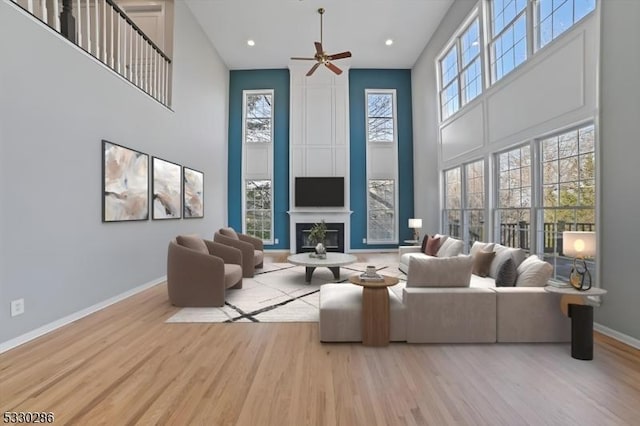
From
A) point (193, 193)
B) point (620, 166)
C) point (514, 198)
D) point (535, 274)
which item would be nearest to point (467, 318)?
point (535, 274)

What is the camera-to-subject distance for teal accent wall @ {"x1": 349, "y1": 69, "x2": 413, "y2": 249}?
28.8 feet

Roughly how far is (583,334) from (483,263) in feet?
5.14

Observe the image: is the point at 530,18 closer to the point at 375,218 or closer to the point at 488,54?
the point at 488,54

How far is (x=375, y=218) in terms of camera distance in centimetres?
883

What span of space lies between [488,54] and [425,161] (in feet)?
10.3

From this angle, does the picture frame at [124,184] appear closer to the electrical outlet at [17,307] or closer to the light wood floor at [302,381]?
the electrical outlet at [17,307]

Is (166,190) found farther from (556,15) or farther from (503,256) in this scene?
(556,15)

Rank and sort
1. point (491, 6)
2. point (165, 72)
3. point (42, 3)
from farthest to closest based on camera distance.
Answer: point (165, 72) → point (491, 6) → point (42, 3)

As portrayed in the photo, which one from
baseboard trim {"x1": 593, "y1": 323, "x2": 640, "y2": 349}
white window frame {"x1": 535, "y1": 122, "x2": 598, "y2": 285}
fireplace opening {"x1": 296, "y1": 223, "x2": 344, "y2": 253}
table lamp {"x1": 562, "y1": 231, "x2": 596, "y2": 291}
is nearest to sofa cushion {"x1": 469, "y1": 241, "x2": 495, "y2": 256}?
white window frame {"x1": 535, "y1": 122, "x2": 598, "y2": 285}

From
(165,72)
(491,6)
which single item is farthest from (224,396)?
(491,6)

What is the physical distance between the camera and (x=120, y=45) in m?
4.57

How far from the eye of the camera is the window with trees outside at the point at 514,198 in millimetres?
4293

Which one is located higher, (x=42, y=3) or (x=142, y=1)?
(x=142, y=1)

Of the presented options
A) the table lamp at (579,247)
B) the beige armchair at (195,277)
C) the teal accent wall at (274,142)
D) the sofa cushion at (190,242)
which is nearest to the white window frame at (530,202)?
the table lamp at (579,247)
